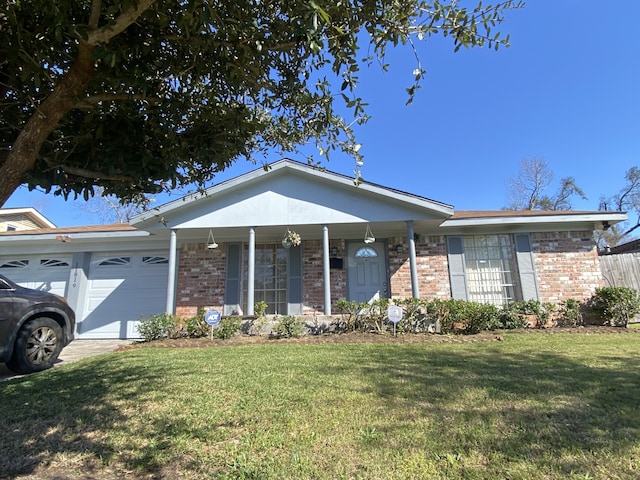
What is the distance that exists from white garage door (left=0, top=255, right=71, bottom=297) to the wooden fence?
15.8 metres

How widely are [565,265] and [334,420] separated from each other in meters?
9.51

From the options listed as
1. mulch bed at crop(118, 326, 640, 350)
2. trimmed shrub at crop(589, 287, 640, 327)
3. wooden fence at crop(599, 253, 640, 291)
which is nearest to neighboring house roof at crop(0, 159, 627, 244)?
wooden fence at crop(599, 253, 640, 291)

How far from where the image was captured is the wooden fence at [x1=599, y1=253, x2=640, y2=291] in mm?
10516

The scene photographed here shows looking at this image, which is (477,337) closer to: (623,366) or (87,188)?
(623,366)

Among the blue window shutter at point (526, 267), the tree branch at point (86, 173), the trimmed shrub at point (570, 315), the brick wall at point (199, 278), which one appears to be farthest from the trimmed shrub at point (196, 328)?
the trimmed shrub at point (570, 315)

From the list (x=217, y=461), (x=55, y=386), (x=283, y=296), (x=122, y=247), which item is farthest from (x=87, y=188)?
(x=122, y=247)

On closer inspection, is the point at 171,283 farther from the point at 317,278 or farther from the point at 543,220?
the point at 543,220

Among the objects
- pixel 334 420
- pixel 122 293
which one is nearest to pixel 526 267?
pixel 334 420

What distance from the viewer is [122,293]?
10.6m

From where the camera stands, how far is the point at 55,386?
4.16 m

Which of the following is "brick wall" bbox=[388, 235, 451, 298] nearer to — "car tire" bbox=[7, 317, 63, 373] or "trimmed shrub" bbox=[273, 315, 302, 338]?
"trimmed shrub" bbox=[273, 315, 302, 338]

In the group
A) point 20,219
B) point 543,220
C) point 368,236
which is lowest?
point 368,236

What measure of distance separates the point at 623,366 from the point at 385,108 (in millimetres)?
4213

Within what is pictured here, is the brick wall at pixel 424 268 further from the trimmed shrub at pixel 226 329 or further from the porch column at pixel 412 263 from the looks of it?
the trimmed shrub at pixel 226 329
